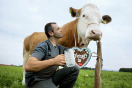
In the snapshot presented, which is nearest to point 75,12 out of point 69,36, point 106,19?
point 69,36

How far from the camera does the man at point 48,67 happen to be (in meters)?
2.08

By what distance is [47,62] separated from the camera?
2.08 metres

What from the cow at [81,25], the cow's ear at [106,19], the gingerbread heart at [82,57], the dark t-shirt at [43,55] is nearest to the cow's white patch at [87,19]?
the cow at [81,25]

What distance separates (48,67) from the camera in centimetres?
244

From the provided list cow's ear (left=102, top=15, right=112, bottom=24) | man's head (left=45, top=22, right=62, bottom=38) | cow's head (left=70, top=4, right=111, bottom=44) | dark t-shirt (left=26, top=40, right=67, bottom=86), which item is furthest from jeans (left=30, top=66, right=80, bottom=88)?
cow's ear (left=102, top=15, right=112, bottom=24)

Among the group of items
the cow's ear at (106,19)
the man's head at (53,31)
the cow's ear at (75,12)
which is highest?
the cow's ear at (75,12)

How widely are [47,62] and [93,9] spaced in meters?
2.74

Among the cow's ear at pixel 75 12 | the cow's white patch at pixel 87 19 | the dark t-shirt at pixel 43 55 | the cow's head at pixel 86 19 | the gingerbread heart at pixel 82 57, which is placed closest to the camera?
the dark t-shirt at pixel 43 55

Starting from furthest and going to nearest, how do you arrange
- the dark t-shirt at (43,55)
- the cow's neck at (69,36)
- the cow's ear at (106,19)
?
the cow's ear at (106,19) < the cow's neck at (69,36) < the dark t-shirt at (43,55)

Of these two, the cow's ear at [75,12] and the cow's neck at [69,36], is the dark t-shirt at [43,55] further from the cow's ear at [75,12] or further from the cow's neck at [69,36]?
the cow's ear at [75,12]

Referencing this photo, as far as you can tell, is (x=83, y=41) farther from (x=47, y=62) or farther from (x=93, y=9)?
(x=47, y=62)

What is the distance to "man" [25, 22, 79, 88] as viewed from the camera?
208cm

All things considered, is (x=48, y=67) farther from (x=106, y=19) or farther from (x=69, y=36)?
(x=106, y=19)

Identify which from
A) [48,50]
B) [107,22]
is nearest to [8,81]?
[48,50]
